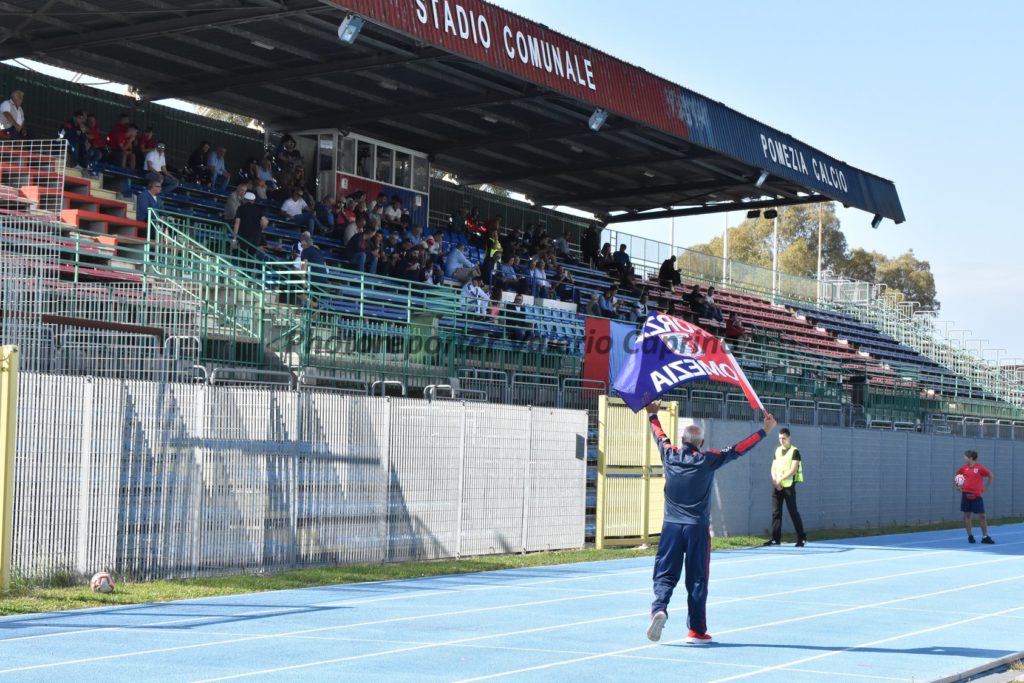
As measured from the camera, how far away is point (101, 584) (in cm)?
1362

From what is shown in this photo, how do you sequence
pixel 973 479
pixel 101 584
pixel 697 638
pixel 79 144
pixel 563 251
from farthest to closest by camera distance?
pixel 563 251
pixel 973 479
pixel 79 144
pixel 101 584
pixel 697 638

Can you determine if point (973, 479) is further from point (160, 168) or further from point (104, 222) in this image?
point (104, 222)

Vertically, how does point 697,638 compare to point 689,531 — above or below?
below

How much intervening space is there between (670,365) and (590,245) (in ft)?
89.3

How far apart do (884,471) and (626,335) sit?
8475 mm

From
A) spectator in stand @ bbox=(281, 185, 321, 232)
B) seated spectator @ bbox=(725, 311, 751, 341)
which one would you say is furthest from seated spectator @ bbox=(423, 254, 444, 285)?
seated spectator @ bbox=(725, 311, 751, 341)

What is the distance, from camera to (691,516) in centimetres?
1214

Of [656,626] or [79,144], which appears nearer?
[656,626]

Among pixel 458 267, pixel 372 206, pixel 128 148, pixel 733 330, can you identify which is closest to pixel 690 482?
pixel 128 148

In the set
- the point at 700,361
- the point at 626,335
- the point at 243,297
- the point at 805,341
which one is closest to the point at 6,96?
the point at 243,297

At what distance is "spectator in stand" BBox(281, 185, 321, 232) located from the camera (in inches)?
1069

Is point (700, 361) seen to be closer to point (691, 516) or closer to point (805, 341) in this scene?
point (691, 516)

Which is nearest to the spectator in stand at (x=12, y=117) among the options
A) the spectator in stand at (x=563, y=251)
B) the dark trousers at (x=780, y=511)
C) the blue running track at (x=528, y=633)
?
the blue running track at (x=528, y=633)

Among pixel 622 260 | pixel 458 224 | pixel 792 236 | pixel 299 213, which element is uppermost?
pixel 792 236
